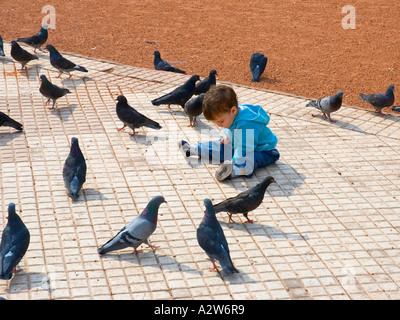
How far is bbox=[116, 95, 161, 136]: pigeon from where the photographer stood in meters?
7.67

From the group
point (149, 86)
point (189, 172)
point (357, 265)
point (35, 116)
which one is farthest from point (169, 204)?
point (149, 86)

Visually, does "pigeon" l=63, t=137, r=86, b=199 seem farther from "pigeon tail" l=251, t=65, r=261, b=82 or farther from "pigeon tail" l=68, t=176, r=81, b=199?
"pigeon tail" l=251, t=65, r=261, b=82

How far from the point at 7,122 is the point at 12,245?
10.9ft

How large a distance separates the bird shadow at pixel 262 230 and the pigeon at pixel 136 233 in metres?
0.93

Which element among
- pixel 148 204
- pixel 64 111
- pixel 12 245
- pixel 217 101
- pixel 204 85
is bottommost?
pixel 64 111

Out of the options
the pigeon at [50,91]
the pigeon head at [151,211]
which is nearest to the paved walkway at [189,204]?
the pigeon at [50,91]

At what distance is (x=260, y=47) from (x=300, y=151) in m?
5.50

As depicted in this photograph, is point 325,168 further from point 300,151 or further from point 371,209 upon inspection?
point 371,209

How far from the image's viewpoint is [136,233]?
4.99 metres

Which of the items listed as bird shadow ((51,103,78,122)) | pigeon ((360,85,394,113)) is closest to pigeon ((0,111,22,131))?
bird shadow ((51,103,78,122))

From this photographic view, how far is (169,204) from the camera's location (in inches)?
239

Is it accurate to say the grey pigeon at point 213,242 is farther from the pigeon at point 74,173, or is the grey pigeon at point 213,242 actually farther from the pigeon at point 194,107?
the pigeon at point 194,107

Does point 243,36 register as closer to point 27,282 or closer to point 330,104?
point 330,104

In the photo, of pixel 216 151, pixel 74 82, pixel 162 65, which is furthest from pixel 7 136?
pixel 162 65
